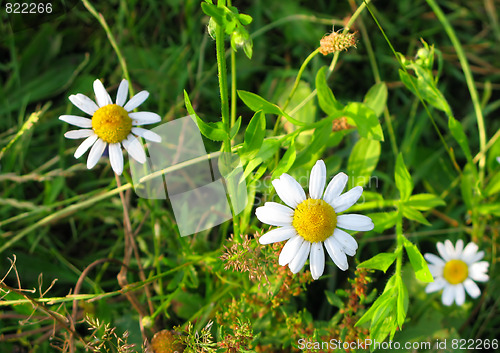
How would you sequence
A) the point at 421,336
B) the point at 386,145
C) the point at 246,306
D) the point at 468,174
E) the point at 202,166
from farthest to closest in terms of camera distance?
the point at 386,145 → the point at 202,166 → the point at 468,174 → the point at 421,336 → the point at 246,306

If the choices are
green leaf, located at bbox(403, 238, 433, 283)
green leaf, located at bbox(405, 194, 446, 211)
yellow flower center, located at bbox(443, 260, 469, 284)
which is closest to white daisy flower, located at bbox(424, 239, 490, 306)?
yellow flower center, located at bbox(443, 260, 469, 284)

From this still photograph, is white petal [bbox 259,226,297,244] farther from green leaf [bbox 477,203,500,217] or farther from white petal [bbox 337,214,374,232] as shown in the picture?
green leaf [bbox 477,203,500,217]

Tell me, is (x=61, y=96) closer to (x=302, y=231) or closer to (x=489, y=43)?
(x=302, y=231)

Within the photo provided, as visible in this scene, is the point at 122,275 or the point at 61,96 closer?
the point at 122,275

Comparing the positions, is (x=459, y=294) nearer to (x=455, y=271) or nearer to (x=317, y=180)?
(x=455, y=271)

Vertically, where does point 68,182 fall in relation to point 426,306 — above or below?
above

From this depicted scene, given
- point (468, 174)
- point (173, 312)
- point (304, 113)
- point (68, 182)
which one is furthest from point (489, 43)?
point (68, 182)
